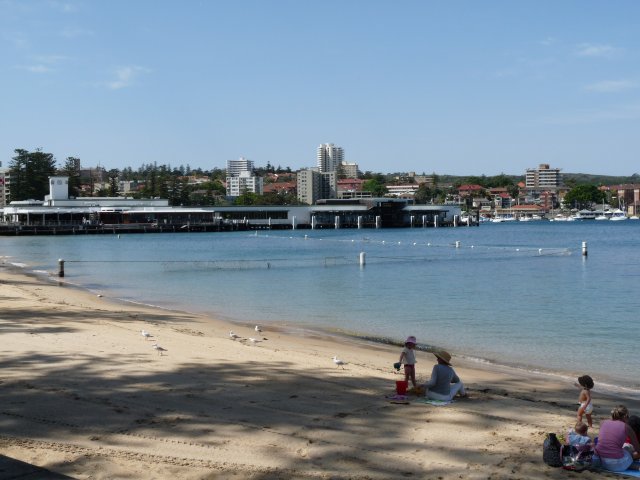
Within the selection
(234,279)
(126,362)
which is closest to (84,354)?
(126,362)

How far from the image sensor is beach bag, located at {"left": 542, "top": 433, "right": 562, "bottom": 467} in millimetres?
7527

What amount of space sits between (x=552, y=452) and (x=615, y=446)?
28.9 inches

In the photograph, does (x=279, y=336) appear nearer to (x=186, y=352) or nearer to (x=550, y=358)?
(x=186, y=352)

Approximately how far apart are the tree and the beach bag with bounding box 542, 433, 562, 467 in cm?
14953

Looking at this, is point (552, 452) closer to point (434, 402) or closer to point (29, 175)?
point (434, 402)

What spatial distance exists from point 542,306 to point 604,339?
A: 7.49 metres

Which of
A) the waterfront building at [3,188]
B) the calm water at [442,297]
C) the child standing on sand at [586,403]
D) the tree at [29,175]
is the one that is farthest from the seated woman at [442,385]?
the waterfront building at [3,188]

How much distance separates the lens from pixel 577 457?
7.53 meters

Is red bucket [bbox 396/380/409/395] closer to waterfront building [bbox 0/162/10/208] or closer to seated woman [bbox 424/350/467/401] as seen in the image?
seated woman [bbox 424/350/467/401]

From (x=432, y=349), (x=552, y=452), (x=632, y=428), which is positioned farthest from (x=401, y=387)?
(x=432, y=349)

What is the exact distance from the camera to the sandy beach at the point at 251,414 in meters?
7.26

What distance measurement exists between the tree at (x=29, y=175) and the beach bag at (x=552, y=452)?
150 metres

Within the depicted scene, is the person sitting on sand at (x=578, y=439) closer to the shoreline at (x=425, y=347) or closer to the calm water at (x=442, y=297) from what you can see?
the shoreline at (x=425, y=347)

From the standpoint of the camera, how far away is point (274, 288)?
3275cm
